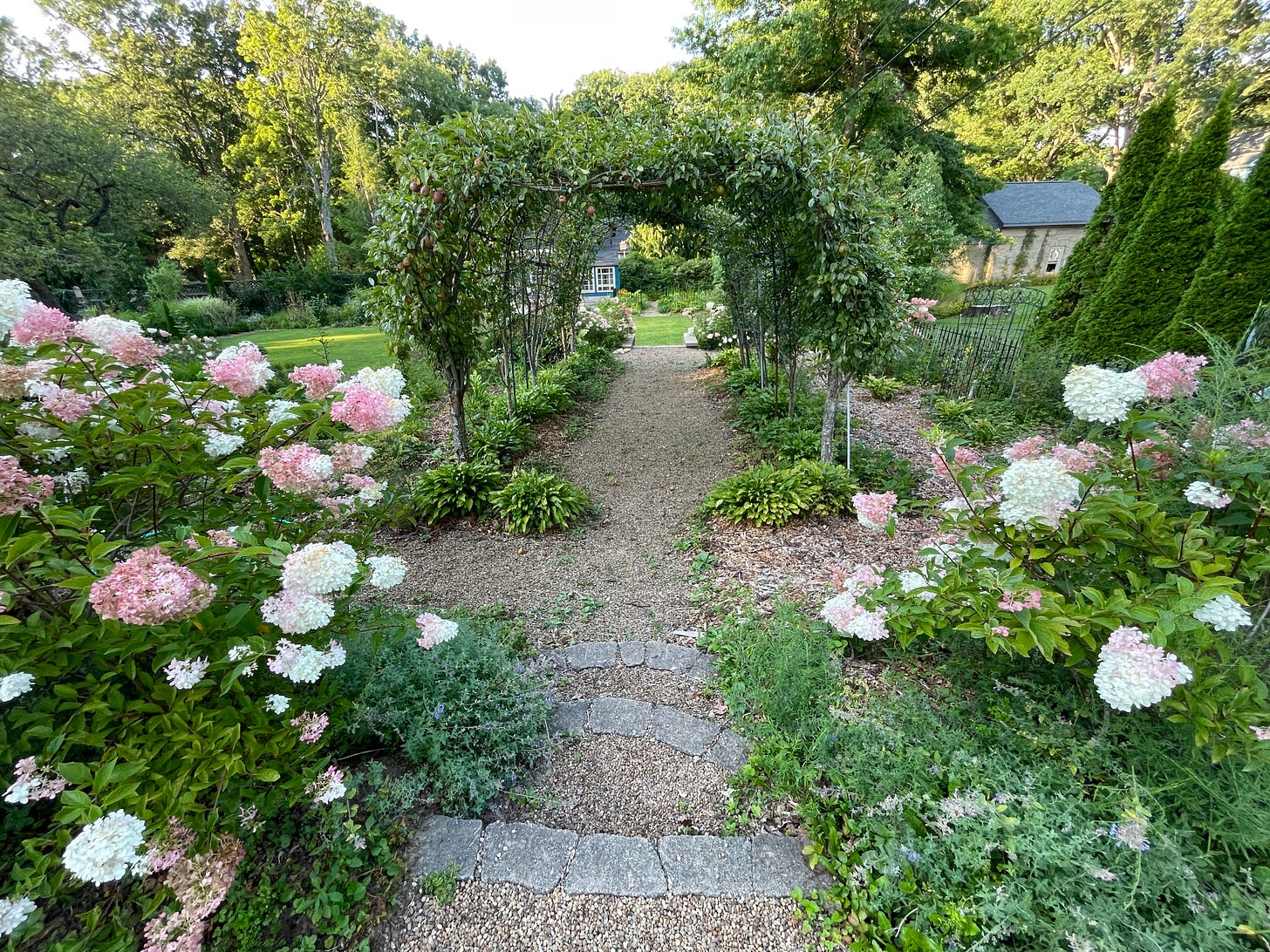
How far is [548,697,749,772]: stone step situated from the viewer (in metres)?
2.07

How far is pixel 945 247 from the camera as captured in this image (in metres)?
11.4

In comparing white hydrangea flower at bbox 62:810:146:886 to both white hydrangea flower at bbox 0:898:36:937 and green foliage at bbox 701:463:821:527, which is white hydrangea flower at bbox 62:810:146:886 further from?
green foliage at bbox 701:463:821:527

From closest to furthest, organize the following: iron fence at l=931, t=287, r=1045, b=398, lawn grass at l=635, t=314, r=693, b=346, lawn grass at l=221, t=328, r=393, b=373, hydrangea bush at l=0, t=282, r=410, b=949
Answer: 1. hydrangea bush at l=0, t=282, r=410, b=949
2. iron fence at l=931, t=287, r=1045, b=398
3. lawn grass at l=221, t=328, r=393, b=373
4. lawn grass at l=635, t=314, r=693, b=346

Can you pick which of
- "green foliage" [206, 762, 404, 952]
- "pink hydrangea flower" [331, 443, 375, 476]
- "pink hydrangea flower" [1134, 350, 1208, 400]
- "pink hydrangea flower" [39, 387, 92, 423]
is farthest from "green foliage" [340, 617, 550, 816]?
"pink hydrangea flower" [1134, 350, 1208, 400]

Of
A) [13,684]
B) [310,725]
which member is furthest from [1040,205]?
[13,684]

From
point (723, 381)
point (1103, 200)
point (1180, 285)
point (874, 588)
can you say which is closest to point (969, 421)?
point (1180, 285)

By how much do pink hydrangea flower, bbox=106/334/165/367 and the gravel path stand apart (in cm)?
192

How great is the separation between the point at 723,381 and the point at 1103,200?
216 inches

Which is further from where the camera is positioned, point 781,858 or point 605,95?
point 605,95

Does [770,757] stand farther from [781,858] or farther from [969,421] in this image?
[969,421]

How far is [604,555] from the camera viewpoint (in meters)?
3.74

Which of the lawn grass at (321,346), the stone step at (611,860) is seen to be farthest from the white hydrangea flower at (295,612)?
the lawn grass at (321,346)

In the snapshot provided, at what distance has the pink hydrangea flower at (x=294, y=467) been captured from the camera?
1.47 m

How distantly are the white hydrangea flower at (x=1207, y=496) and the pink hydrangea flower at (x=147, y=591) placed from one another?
278 centimetres
